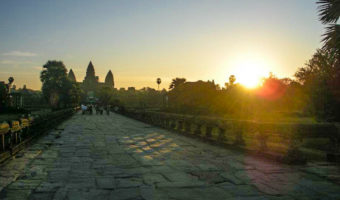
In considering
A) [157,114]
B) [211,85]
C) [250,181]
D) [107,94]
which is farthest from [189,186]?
[107,94]

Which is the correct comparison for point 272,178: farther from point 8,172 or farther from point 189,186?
point 8,172

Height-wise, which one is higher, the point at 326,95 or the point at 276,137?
the point at 326,95

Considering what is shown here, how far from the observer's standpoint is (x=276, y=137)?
878 cm

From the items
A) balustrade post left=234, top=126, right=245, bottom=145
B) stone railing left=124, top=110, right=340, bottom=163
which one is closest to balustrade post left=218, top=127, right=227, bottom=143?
stone railing left=124, top=110, right=340, bottom=163

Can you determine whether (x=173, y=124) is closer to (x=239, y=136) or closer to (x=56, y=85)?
(x=239, y=136)

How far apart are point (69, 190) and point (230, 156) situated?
4843 mm

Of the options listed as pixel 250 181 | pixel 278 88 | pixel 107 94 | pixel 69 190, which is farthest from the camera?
pixel 107 94

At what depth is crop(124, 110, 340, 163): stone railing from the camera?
732cm

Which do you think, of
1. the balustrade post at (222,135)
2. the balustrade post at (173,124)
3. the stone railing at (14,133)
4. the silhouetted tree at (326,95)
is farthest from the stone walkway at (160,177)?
the silhouetted tree at (326,95)

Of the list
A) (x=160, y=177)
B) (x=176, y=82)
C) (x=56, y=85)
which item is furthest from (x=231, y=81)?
(x=160, y=177)

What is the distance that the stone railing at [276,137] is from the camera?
24.0ft

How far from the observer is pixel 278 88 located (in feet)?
215

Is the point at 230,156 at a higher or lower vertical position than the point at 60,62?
lower

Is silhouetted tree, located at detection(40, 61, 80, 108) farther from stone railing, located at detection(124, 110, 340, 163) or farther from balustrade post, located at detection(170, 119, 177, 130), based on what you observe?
stone railing, located at detection(124, 110, 340, 163)
